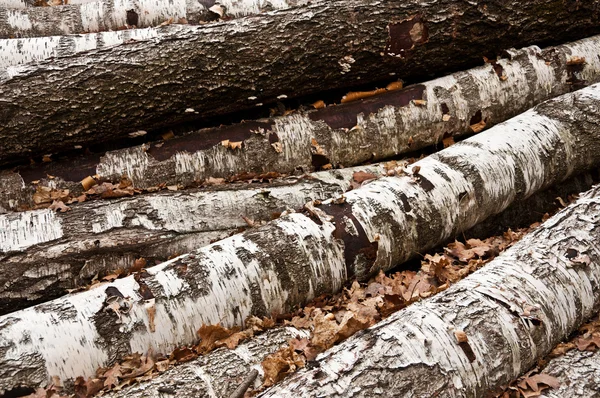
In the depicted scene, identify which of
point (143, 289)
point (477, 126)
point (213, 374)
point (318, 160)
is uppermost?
point (477, 126)

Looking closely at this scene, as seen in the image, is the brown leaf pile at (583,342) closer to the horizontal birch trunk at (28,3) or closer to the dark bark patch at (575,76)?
the dark bark patch at (575,76)

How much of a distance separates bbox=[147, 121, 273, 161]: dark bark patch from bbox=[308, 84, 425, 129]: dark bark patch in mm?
493

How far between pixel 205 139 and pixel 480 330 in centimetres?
274

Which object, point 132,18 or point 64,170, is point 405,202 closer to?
point 64,170

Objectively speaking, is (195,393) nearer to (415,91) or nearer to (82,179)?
(82,179)

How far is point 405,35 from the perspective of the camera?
187 inches

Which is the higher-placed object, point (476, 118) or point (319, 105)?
point (319, 105)

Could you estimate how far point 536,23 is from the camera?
16.5 ft

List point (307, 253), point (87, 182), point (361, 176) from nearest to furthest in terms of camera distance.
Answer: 1. point (307, 253)
2. point (87, 182)
3. point (361, 176)

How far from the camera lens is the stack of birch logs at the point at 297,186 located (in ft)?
9.04

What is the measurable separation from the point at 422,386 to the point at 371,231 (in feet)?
4.28

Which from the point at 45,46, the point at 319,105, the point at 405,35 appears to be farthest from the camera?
the point at 45,46

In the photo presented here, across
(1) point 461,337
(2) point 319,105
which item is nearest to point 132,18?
(2) point 319,105

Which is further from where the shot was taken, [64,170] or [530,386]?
[64,170]
